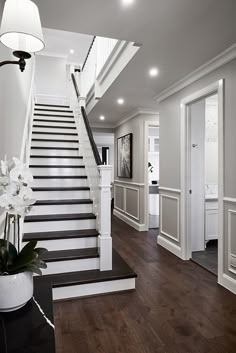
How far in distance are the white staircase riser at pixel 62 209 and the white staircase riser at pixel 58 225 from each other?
28 cm

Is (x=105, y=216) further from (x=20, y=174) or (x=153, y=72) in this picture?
(x=153, y=72)

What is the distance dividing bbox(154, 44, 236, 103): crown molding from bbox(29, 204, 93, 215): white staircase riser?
215 cm

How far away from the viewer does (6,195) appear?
0.93 metres

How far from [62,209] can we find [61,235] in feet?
1.79

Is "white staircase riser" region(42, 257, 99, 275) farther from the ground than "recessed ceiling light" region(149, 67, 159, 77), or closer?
closer

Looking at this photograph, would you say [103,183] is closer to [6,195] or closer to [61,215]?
[61,215]

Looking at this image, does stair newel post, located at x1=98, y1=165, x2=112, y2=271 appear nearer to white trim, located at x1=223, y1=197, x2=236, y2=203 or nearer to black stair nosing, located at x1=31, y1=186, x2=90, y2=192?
black stair nosing, located at x1=31, y1=186, x2=90, y2=192

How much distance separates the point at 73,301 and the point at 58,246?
64 cm

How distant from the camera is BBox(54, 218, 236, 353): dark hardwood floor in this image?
176cm

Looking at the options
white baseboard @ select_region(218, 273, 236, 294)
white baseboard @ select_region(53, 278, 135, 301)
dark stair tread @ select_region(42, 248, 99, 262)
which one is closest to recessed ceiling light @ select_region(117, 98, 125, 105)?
dark stair tread @ select_region(42, 248, 99, 262)

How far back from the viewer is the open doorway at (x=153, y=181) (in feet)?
19.9

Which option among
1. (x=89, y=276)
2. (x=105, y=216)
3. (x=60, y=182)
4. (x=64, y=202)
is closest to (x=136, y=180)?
(x=60, y=182)

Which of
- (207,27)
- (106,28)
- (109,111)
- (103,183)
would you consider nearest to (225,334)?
(103,183)

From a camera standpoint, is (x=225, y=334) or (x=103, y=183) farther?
(x=103, y=183)
